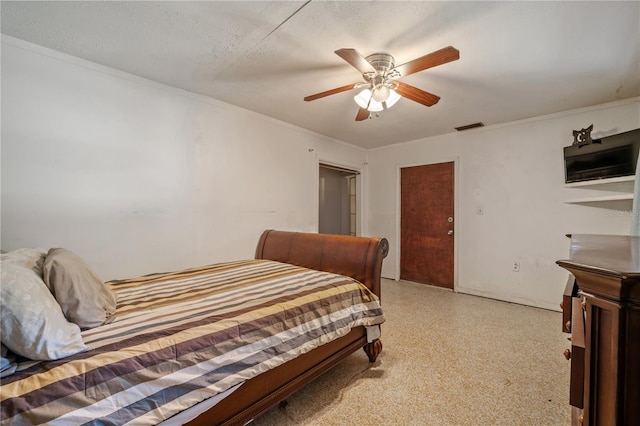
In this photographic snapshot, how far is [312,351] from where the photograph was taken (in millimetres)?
1527

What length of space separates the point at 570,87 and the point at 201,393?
11.8 ft

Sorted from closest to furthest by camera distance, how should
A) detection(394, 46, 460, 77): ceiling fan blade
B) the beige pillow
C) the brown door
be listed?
1. the beige pillow
2. detection(394, 46, 460, 77): ceiling fan blade
3. the brown door

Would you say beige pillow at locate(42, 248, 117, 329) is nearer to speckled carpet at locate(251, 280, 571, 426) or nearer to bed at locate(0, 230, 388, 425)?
bed at locate(0, 230, 388, 425)

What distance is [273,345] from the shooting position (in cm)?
129

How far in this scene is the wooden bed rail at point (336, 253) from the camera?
202cm

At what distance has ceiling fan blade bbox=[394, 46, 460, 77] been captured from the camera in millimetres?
1449

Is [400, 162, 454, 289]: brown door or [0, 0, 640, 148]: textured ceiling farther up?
[0, 0, 640, 148]: textured ceiling

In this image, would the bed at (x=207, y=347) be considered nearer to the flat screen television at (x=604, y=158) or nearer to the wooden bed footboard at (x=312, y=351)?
the wooden bed footboard at (x=312, y=351)

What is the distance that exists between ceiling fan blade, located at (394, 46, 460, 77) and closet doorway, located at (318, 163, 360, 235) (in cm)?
346

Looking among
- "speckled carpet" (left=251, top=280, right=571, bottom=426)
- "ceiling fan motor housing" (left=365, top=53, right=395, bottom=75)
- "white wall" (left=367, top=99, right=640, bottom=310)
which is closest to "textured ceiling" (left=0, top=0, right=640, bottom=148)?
"ceiling fan motor housing" (left=365, top=53, right=395, bottom=75)

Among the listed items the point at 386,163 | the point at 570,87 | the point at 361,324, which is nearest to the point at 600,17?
the point at 570,87

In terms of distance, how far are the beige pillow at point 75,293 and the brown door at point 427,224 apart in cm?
395

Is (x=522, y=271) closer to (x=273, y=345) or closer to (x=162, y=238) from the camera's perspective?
(x=273, y=345)

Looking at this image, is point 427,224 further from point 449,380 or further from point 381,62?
point 381,62
